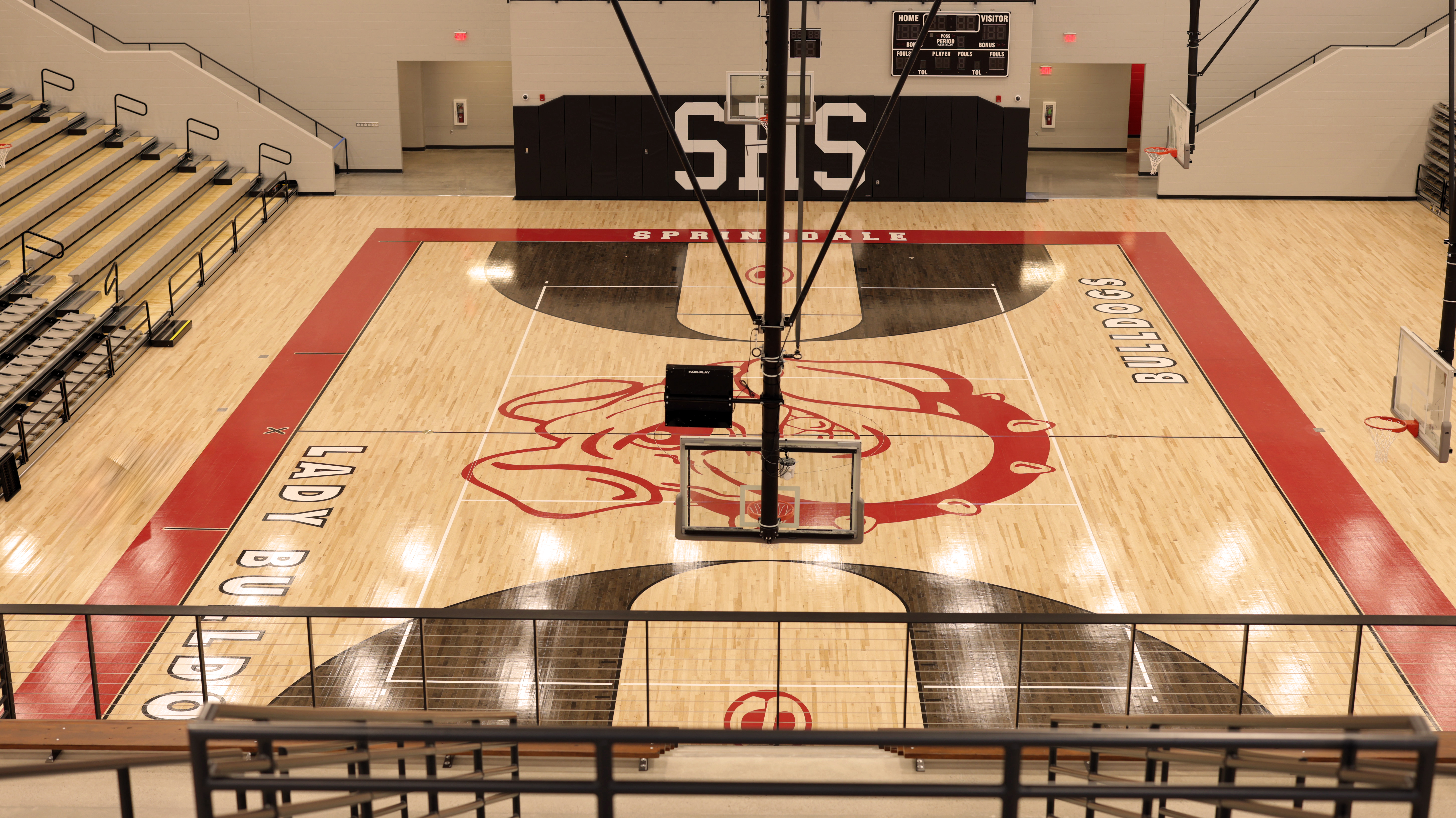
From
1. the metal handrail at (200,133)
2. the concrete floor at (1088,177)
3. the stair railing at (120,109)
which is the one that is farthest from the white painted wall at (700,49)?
the stair railing at (120,109)

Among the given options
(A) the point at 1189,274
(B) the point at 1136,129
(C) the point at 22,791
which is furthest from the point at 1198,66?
(C) the point at 22,791

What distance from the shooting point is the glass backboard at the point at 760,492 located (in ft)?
34.5

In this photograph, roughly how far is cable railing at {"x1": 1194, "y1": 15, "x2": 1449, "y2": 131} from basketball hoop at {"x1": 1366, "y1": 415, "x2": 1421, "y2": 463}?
11065 mm

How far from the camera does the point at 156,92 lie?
80.4 ft

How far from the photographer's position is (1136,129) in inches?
1171

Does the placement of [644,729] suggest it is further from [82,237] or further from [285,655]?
[82,237]

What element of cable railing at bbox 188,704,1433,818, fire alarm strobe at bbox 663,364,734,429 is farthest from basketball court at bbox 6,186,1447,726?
cable railing at bbox 188,704,1433,818

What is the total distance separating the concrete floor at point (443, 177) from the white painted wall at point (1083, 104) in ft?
34.9

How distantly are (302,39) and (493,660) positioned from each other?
1904 cm

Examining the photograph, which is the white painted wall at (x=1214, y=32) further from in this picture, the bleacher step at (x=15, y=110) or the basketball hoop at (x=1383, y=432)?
the bleacher step at (x=15, y=110)

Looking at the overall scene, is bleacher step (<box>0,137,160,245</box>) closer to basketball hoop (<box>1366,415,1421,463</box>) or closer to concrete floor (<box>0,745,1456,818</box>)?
concrete floor (<box>0,745,1456,818</box>)

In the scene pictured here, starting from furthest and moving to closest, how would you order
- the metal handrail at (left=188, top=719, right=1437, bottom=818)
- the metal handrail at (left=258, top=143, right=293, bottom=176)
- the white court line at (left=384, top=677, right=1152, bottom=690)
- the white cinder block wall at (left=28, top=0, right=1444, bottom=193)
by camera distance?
the metal handrail at (left=258, top=143, right=293, bottom=176) → the white cinder block wall at (left=28, top=0, right=1444, bottom=193) → the white court line at (left=384, top=677, right=1152, bottom=690) → the metal handrail at (left=188, top=719, right=1437, bottom=818)

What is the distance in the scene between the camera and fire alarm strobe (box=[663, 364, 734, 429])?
10586mm

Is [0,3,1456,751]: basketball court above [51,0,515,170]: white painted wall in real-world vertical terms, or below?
below
